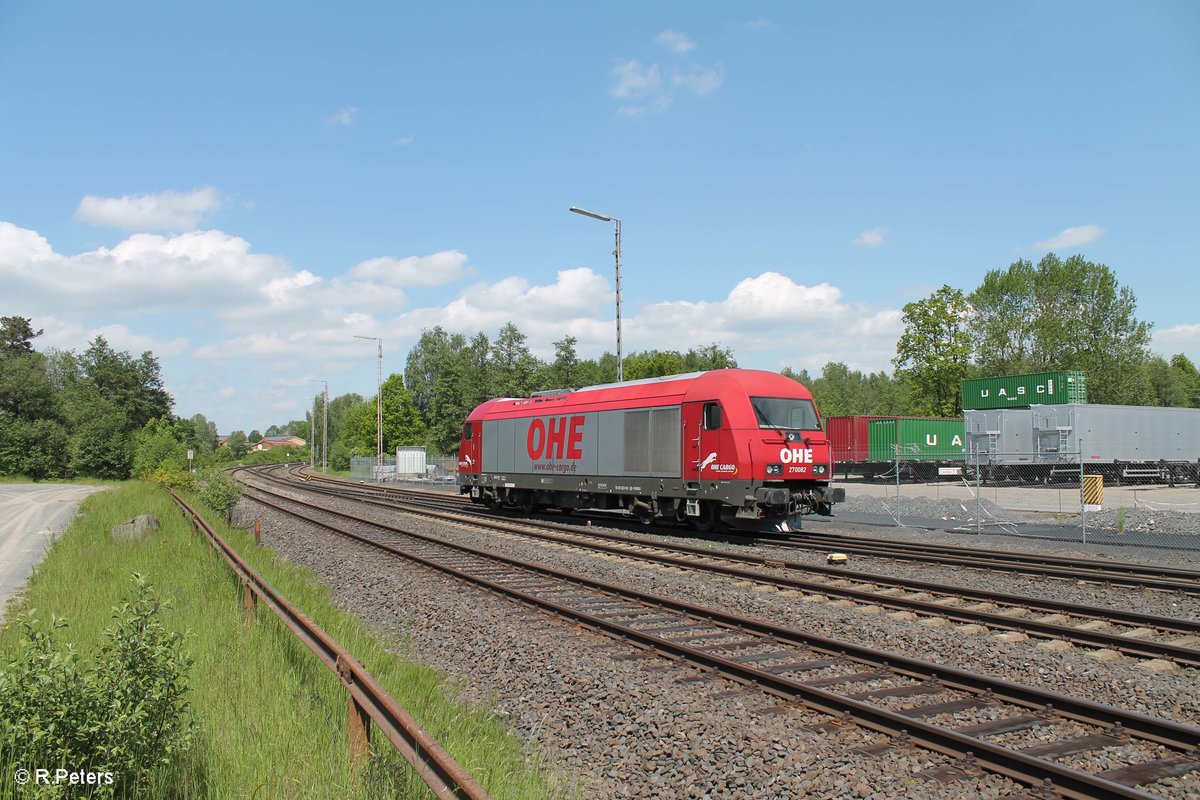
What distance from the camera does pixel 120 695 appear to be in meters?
3.75

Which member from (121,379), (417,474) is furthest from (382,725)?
(121,379)

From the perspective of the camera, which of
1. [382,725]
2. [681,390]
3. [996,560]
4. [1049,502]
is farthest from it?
[1049,502]

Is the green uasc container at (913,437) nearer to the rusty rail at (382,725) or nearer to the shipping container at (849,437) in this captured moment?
the shipping container at (849,437)

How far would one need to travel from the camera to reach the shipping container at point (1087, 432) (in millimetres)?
38000

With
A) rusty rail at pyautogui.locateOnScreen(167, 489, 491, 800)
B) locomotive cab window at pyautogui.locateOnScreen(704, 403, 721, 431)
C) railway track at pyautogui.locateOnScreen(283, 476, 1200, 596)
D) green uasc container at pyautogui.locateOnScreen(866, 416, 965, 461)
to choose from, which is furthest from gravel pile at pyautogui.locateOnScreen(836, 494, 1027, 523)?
rusty rail at pyautogui.locateOnScreen(167, 489, 491, 800)

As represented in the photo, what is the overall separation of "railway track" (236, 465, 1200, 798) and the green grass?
97.1 inches

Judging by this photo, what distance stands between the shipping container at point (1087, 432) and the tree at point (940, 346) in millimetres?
19164

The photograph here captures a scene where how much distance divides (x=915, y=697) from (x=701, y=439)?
10852 millimetres

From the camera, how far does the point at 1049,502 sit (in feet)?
94.8

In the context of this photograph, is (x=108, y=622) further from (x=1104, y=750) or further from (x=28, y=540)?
(x=28, y=540)

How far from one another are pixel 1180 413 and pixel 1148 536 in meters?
32.4

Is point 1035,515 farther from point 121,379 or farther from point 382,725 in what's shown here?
point 121,379

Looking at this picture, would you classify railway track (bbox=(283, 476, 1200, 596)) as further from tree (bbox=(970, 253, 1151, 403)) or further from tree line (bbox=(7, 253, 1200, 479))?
tree (bbox=(970, 253, 1151, 403))

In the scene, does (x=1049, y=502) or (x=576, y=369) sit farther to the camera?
(x=576, y=369)
